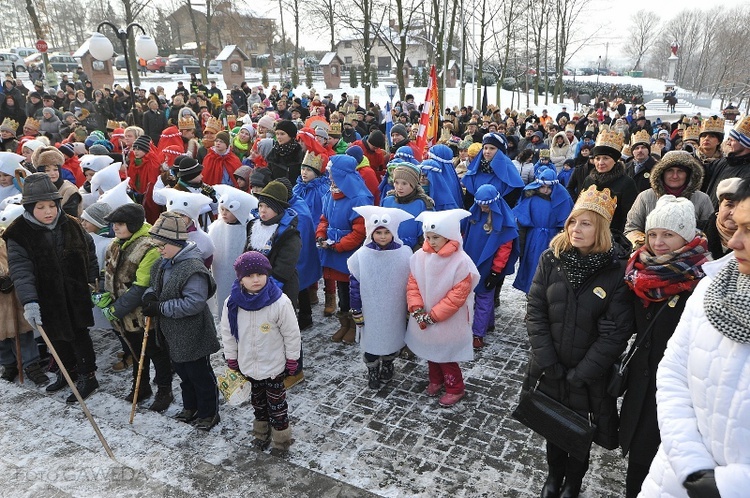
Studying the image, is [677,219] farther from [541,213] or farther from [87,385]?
[87,385]

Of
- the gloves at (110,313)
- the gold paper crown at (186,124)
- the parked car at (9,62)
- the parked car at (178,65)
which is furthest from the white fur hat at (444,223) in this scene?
the parked car at (178,65)

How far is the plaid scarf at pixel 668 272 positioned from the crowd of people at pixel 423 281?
1cm

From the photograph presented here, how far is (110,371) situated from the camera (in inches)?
216

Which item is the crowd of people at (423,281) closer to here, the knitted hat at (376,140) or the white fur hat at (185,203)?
the white fur hat at (185,203)

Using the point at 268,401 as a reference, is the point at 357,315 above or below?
above

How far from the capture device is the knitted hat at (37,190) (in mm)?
4457

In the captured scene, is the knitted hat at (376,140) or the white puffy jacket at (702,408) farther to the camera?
the knitted hat at (376,140)

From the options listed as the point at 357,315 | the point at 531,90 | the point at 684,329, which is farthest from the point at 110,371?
the point at 531,90

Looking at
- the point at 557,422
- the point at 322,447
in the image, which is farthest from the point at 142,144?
the point at 557,422

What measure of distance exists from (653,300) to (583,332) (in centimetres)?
47

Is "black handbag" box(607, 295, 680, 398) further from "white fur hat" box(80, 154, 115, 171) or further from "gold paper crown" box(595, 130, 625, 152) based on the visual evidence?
"white fur hat" box(80, 154, 115, 171)

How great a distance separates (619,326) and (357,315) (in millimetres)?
2452

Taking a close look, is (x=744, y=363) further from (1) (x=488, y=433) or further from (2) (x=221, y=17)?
(2) (x=221, y=17)

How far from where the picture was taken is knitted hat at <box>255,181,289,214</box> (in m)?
4.88
